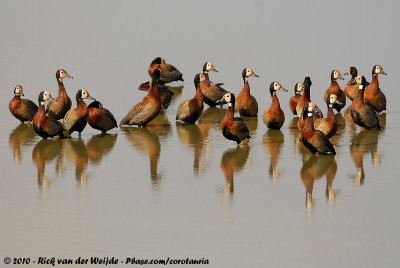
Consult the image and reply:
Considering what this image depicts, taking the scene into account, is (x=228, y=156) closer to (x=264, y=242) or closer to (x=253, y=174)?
(x=253, y=174)

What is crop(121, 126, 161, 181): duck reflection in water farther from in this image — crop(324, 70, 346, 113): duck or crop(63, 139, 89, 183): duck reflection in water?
crop(324, 70, 346, 113): duck

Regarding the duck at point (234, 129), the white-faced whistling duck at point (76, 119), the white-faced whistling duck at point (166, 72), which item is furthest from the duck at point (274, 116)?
the white-faced whistling duck at point (166, 72)

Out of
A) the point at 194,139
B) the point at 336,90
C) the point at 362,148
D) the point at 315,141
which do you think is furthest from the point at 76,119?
the point at 336,90

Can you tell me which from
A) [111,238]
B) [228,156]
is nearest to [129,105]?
[228,156]

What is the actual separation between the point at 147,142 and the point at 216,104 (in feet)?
10.4

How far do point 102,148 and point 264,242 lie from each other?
23.0 ft

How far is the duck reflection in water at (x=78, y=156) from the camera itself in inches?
595

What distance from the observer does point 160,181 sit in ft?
48.4

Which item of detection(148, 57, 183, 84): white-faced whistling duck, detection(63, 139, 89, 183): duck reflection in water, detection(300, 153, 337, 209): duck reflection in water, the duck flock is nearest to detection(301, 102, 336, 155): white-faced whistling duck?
the duck flock

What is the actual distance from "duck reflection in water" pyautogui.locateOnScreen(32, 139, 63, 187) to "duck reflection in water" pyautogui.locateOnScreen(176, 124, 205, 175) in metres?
2.63

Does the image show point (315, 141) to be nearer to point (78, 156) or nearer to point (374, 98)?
point (78, 156)

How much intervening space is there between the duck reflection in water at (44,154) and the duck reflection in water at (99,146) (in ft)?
2.04

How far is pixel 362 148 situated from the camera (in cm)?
1758

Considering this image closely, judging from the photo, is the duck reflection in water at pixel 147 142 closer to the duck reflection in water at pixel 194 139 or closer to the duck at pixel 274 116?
the duck reflection in water at pixel 194 139
